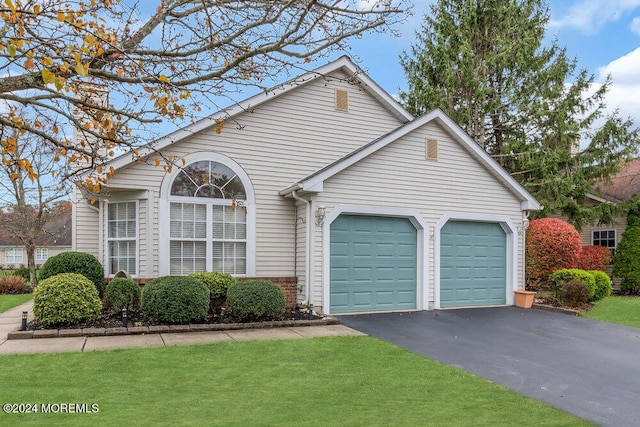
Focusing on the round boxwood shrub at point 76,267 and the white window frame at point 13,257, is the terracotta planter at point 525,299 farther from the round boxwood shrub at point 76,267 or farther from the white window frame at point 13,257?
the white window frame at point 13,257

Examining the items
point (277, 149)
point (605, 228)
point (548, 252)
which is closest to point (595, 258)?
point (605, 228)

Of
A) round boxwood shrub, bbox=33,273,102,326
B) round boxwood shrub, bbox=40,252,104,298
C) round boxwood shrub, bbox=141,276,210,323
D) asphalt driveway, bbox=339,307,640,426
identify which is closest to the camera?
asphalt driveway, bbox=339,307,640,426

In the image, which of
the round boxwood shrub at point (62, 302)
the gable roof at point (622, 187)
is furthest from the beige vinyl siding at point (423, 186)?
the gable roof at point (622, 187)

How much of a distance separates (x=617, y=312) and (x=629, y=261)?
7.16 meters

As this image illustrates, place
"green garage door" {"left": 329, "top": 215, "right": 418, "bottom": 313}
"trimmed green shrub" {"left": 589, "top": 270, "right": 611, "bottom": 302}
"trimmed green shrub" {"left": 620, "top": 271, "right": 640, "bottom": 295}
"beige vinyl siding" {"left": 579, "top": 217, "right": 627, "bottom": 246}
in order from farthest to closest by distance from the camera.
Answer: "beige vinyl siding" {"left": 579, "top": 217, "right": 627, "bottom": 246} < "trimmed green shrub" {"left": 620, "top": 271, "right": 640, "bottom": 295} < "trimmed green shrub" {"left": 589, "top": 270, "right": 611, "bottom": 302} < "green garage door" {"left": 329, "top": 215, "right": 418, "bottom": 313}

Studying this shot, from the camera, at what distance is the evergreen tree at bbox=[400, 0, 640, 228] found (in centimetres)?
2059

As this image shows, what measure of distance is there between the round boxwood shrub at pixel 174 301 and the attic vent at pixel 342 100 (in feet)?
22.1

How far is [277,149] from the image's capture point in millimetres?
12633

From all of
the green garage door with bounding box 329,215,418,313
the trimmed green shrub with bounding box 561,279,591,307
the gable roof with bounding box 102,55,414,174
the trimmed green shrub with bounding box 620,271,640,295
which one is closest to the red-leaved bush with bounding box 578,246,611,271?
the trimmed green shrub with bounding box 620,271,640,295

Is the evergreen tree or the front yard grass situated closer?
the front yard grass

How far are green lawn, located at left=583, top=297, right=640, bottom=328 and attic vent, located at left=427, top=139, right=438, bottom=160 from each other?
5.66m

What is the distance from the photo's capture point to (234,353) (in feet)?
24.6

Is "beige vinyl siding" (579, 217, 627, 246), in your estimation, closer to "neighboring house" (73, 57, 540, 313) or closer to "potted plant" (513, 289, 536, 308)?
"neighboring house" (73, 57, 540, 313)

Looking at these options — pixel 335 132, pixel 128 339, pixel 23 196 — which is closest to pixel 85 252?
pixel 128 339
